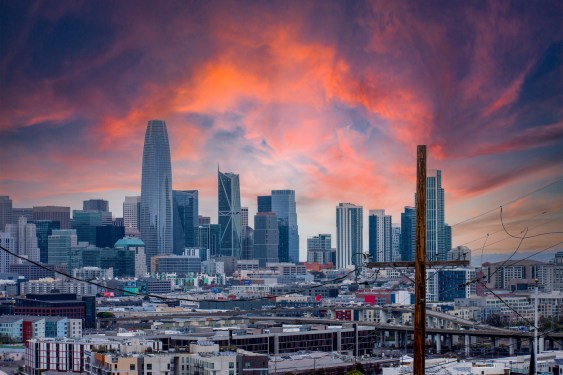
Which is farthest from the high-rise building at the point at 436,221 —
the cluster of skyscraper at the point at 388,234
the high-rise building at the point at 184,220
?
the high-rise building at the point at 184,220

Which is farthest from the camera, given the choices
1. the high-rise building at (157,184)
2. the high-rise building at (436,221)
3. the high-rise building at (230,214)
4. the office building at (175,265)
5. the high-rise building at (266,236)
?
the high-rise building at (157,184)

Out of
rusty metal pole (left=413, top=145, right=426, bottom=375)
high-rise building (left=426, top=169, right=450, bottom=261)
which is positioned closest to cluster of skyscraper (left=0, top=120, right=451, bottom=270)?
high-rise building (left=426, top=169, right=450, bottom=261)

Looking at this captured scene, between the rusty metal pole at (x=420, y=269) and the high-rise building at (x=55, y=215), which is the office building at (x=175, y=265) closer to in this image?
the high-rise building at (x=55, y=215)

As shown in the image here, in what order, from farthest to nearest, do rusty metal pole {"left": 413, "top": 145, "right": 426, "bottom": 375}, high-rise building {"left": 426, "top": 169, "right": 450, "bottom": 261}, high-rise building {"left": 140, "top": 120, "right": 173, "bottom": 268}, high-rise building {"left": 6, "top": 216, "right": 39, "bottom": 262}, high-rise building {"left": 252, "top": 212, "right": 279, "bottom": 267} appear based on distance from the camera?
high-rise building {"left": 140, "top": 120, "right": 173, "bottom": 268}
high-rise building {"left": 252, "top": 212, "right": 279, "bottom": 267}
high-rise building {"left": 6, "top": 216, "right": 39, "bottom": 262}
high-rise building {"left": 426, "top": 169, "right": 450, "bottom": 261}
rusty metal pole {"left": 413, "top": 145, "right": 426, "bottom": 375}

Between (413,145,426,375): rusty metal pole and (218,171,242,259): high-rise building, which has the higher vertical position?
(218,171,242,259): high-rise building

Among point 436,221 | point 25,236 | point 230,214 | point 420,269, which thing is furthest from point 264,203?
point 420,269

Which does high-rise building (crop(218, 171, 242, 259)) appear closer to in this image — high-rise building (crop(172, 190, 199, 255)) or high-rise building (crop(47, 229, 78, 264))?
high-rise building (crop(172, 190, 199, 255))
